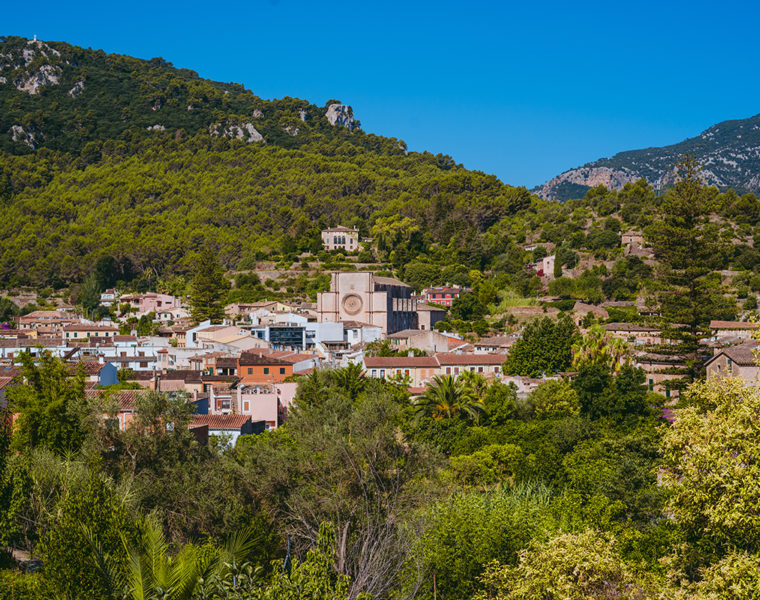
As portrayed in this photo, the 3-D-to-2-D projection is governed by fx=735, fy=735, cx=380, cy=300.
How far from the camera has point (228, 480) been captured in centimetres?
1580

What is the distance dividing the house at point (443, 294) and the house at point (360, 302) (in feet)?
24.8

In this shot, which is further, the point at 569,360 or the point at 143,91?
the point at 143,91

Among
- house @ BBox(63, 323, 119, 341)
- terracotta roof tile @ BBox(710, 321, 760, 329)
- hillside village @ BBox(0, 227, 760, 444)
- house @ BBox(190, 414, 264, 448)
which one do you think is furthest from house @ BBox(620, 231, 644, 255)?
house @ BBox(190, 414, 264, 448)

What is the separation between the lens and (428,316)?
59.1 metres

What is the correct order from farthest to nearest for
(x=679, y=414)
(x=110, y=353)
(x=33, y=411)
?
(x=110, y=353) < (x=33, y=411) < (x=679, y=414)

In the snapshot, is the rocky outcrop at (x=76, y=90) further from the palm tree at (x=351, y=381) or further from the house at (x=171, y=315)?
the palm tree at (x=351, y=381)

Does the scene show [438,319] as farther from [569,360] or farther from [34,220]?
[34,220]

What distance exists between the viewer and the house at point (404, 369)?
37.8 metres

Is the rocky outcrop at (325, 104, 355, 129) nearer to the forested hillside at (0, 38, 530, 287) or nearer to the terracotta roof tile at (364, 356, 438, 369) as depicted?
the forested hillside at (0, 38, 530, 287)

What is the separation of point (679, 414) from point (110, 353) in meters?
40.7

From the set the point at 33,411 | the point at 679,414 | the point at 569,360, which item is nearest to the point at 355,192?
the point at 569,360

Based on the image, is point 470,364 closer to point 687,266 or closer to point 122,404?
point 687,266

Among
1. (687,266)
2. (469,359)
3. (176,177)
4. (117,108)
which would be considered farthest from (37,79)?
(687,266)

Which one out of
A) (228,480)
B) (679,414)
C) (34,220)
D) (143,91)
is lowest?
(228,480)
